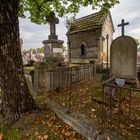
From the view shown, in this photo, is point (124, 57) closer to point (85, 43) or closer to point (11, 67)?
point (11, 67)

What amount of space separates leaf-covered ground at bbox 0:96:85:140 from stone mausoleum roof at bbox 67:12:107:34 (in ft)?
52.3

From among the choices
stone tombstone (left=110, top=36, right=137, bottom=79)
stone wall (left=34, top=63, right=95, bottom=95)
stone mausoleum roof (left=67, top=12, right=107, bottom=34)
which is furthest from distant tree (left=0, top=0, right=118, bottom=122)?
stone mausoleum roof (left=67, top=12, right=107, bottom=34)

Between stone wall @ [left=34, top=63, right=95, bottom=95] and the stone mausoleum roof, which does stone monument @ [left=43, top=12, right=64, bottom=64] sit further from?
the stone mausoleum roof

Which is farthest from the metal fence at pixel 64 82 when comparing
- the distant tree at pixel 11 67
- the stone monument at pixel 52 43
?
the stone monument at pixel 52 43

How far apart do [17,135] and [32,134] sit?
43 cm

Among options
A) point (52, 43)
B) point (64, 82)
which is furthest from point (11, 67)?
point (52, 43)

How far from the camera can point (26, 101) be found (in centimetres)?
422

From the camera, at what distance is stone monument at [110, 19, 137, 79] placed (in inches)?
275

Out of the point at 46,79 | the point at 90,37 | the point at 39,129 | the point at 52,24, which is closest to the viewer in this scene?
the point at 39,129

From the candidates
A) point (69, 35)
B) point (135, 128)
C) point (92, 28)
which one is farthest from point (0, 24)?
point (69, 35)

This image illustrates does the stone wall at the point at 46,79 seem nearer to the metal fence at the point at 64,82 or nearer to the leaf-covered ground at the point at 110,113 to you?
the metal fence at the point at 64,82

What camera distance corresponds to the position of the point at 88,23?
19.8 meters

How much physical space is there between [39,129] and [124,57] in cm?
551

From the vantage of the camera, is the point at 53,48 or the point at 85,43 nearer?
the point at 53,48
